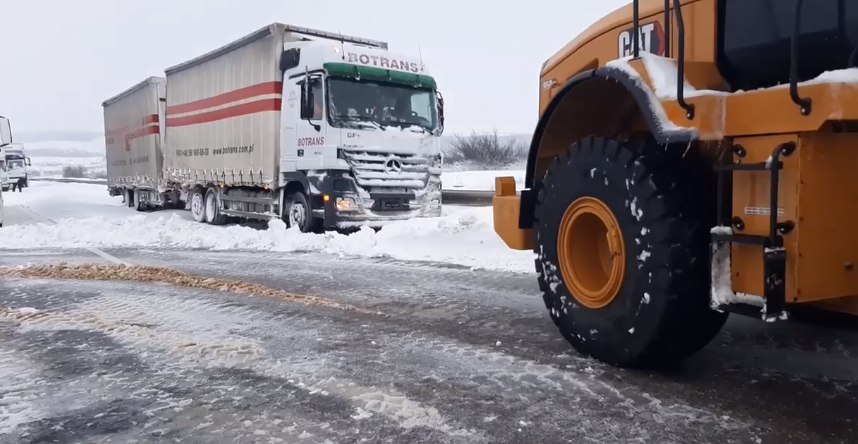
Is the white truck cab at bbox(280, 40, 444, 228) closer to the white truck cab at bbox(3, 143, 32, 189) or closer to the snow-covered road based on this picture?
the snow-covered road

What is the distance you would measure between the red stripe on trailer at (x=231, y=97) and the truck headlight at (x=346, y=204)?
2.76 m

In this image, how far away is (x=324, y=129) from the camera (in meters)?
11.9

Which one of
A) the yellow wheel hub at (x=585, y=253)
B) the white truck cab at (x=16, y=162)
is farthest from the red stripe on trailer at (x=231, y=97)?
the white truck cab at (x=16, y=162)

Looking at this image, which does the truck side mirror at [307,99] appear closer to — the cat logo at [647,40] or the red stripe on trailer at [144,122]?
the cat logo at [647,40]

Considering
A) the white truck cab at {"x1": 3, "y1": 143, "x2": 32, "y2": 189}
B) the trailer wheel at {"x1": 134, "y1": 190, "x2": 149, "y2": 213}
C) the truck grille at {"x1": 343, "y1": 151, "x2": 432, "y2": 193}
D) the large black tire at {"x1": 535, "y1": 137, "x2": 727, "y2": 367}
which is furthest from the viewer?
the white truck cab at {"x1": 3, "y1": 143, "x2": 32, "y2": 189}

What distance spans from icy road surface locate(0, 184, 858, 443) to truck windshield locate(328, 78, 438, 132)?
6.27 meters

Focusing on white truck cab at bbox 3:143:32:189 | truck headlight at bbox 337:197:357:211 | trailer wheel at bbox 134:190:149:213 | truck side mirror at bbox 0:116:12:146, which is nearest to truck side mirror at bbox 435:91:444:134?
truck headlight at bbox 337:197:357:211

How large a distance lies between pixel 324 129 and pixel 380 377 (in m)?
8.60

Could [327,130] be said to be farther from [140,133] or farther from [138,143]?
[138,143]

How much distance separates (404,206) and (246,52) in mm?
4957

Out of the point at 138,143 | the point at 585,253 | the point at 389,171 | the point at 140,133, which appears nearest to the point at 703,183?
the point at 585,253

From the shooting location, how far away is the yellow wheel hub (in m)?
3.86

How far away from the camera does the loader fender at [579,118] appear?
157 inches

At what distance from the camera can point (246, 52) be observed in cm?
1406
